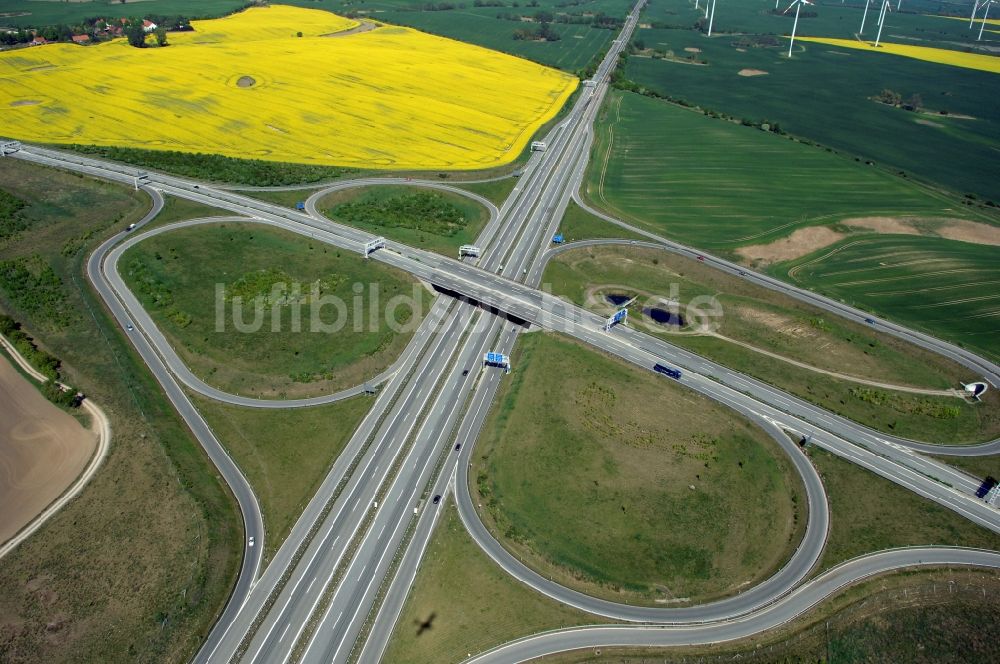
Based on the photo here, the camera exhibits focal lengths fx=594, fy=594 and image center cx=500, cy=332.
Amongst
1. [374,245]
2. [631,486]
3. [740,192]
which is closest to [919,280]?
[740,192]

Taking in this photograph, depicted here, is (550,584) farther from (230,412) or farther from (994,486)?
(994,486)

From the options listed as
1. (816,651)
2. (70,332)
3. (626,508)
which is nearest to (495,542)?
(626,508)

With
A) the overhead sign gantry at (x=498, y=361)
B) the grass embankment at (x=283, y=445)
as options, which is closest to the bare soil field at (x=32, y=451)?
the grass embankment at (x=283, y=445)

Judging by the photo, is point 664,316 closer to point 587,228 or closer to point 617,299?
point 617,299

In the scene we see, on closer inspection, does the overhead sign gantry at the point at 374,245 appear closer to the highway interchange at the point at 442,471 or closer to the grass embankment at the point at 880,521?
the highway interchange at the point at 442,471

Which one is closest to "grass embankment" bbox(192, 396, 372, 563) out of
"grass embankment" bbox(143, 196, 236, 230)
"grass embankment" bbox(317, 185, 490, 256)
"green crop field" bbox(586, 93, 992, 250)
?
"grass embankment" bbox(317, 185, 490, 256)

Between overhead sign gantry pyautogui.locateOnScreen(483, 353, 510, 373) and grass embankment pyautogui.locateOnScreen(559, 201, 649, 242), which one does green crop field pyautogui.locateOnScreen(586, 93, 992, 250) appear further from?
overhead sign gantry pyautogui.locateOnScreen(483, 353, 510, 373)
